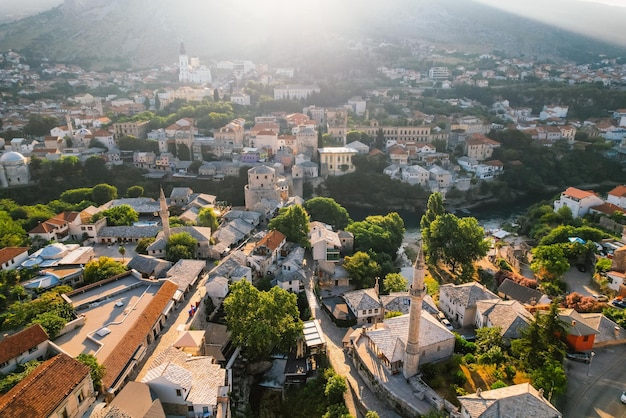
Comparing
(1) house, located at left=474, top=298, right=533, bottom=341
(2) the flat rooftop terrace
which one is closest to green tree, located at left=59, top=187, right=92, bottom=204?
(2) the flat rooftop terrace

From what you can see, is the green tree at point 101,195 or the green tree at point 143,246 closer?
the green tree at point 143,246

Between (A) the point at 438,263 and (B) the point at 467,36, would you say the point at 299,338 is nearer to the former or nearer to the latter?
(A) the point at 438,263

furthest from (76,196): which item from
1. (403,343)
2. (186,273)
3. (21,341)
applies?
(403,343)

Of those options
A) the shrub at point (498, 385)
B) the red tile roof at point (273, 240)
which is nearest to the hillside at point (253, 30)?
the red tile roof at point (273, 240)

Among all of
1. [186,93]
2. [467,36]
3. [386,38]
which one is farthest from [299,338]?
[467,36]

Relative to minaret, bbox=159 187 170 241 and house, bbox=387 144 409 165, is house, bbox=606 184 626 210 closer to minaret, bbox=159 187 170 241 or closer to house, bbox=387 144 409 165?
house, bbox=387 144 409 165

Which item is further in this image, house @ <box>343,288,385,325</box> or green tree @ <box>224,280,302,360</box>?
house @ <box>343,288,385,325</box>

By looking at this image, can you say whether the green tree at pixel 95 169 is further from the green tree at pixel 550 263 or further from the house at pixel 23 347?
the green tree at pixel 550 263
